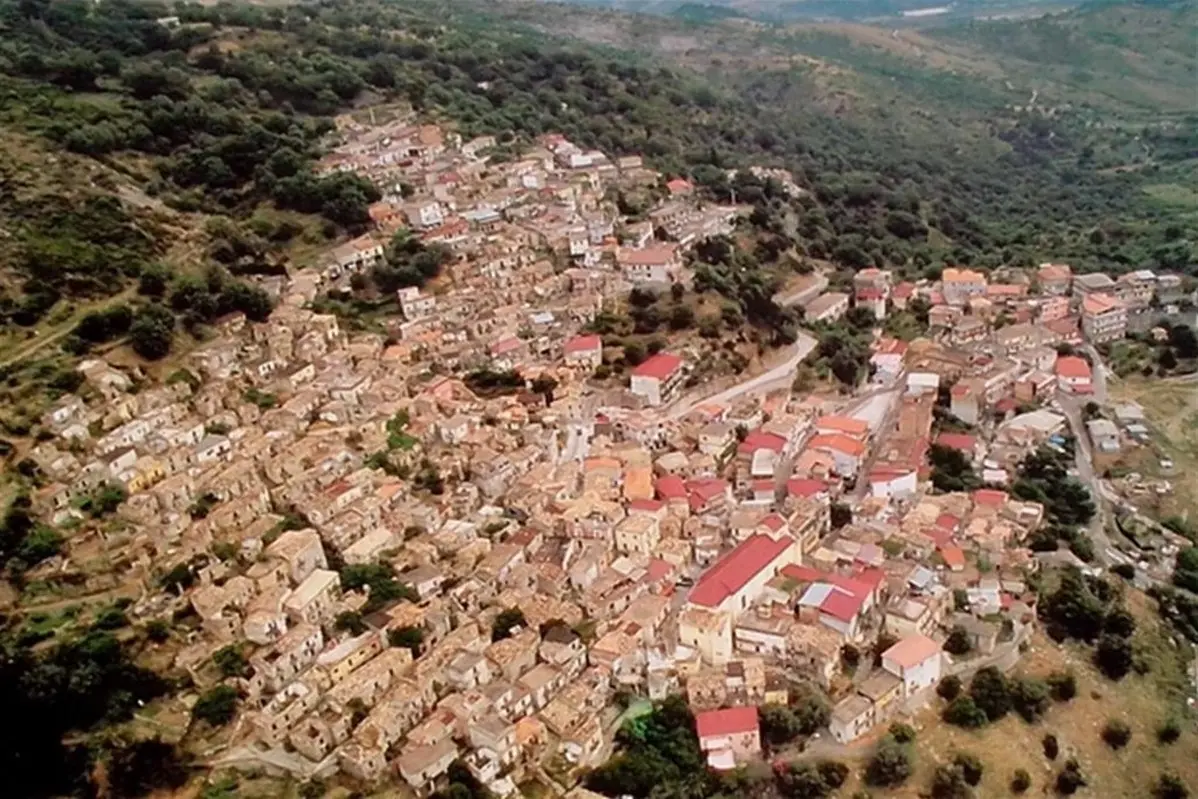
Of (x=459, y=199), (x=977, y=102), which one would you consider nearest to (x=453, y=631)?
(x=459, y=199)

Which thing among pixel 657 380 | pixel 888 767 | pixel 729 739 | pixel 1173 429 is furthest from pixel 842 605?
pixel 1173 429

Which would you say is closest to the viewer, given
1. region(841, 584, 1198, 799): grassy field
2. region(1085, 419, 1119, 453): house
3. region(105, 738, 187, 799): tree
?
region(105, 738, 187, 799): tree

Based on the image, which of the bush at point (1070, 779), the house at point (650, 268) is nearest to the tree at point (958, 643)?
the bush at point (1070, 779)

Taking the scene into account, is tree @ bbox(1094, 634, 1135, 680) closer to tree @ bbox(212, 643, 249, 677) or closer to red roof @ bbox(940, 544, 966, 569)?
red roof @ bbox(940, 544, 966, 569)

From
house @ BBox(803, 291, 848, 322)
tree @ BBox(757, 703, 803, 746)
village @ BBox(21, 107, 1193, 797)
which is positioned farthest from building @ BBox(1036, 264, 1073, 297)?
tree @ BBox(757, 703, 803, 746)

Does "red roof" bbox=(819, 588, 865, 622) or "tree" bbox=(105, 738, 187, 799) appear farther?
"red roof" bbox=(819, 588, 865, 622)

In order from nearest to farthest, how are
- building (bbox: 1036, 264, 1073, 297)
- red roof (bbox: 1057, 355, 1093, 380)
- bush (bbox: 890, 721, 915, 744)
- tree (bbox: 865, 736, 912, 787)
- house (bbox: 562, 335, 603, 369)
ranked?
tree (bbox: 865, 736, 912, 787) → bush (bbox: 890, 721, 915, 744) → house (bbox: 562, 335, 603, 369) → red roof (bbox: 1057, 355, 1093, 380) → building (bbox: 1036, 264, 1073, 297)
